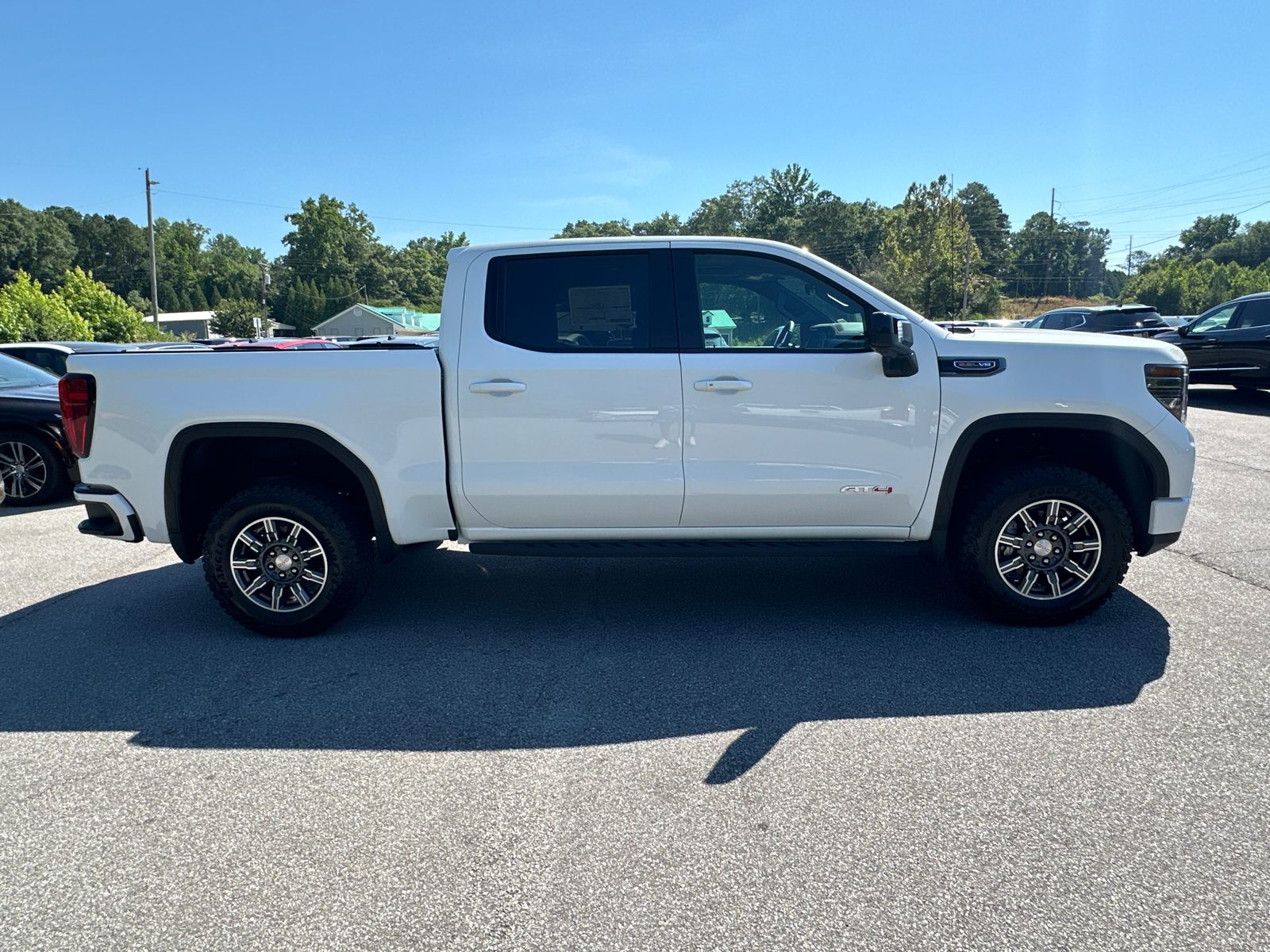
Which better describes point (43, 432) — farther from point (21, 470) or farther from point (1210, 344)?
point (1210, 344)

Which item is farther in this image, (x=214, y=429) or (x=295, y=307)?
(x=295, y=307)

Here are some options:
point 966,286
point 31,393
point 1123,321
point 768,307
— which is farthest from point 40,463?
point 966,286

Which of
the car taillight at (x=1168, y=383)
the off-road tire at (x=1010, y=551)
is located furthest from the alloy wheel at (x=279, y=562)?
the car taillight at (x=1168, y=383)

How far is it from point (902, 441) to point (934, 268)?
68687 mm

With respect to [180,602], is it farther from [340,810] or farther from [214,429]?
[340,810]

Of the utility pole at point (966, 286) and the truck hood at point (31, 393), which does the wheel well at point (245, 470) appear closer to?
the truck hood at point (31, 393)

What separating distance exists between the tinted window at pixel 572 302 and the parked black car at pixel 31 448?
6335 millimetres

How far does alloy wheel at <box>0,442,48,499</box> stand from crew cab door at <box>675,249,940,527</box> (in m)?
7.49

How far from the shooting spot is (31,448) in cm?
891

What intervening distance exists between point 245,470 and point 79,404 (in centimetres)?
88

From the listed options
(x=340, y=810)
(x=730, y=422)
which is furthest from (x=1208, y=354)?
(x=340, y=810)

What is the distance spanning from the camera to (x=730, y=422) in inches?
180

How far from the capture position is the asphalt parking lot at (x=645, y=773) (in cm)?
255

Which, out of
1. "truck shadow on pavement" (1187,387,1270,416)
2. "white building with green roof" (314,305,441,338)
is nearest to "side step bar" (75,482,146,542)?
"truck shadow on pavement" (1187,387,1270,416)
